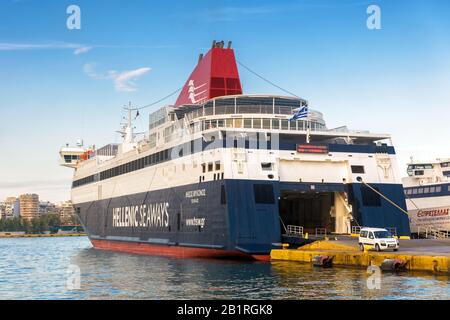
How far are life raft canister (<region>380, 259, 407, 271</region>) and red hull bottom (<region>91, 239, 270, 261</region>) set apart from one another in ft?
28.6

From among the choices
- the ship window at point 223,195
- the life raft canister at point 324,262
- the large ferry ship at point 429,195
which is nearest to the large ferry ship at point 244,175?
the ship window at point 223,195

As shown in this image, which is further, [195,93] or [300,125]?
[195,93]

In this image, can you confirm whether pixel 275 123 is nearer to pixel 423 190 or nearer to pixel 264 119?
pixel 264 119

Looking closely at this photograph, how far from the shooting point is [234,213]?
119 ft

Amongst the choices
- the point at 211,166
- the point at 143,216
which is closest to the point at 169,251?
the point at 143,216

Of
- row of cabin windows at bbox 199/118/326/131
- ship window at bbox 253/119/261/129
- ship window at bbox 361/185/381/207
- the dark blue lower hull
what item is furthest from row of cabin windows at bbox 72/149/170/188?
ship window at bbox 361/185/381/207

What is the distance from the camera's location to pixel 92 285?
91.0 feet

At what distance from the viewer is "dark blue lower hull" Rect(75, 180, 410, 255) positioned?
36.1m

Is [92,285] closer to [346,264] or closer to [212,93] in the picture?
[346,264]

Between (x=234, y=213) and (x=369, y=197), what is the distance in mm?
9314

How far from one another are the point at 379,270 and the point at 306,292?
7416mm

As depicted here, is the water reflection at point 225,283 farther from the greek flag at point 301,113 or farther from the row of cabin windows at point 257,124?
the row of cabin windows at point 257,124

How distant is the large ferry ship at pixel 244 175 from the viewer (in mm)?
36844

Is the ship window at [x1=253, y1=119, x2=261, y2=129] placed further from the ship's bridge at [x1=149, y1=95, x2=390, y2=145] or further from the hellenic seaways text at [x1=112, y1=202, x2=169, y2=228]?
the hellenic seaways text at [x1=112, y1=202, x2=169, y2=228]
